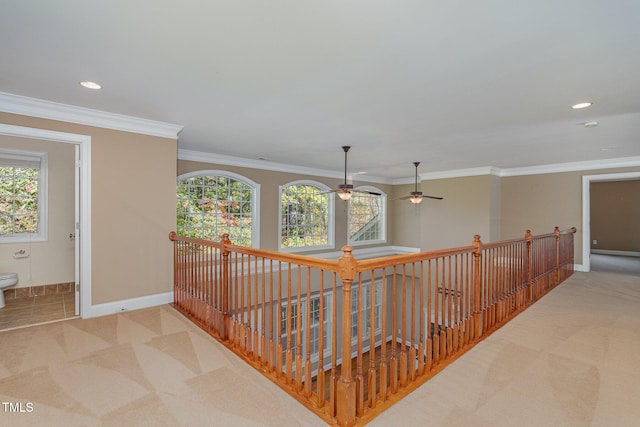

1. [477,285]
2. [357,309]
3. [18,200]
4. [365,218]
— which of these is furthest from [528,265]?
[18,200]

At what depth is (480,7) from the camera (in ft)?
5.49

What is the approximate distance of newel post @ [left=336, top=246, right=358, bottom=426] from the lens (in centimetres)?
174

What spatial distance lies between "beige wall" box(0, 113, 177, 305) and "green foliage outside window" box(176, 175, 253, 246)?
166 centimetres

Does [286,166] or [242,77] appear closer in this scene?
[242,77]

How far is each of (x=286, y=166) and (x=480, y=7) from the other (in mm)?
5617

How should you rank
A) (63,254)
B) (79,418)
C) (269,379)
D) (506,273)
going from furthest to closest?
1. (63,254)
2. (506,273)
3. (269,379)
4. (79,418)

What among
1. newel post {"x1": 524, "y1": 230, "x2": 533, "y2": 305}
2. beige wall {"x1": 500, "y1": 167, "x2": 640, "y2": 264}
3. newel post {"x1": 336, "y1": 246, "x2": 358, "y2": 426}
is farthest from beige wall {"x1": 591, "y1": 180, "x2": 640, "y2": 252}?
newel post {"x1": 336, "y1": 246, "x2": 358, "y2": 426}

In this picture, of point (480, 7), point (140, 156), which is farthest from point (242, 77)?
point (140, 156)

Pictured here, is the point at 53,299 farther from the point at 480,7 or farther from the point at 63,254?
the point at 480,7

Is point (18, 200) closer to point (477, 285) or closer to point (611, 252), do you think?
point (477, 285)

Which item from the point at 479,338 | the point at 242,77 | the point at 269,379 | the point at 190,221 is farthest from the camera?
the point at 190,221

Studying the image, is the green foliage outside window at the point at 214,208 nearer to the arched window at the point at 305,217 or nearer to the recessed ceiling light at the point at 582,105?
the arched window at the point at 305,217

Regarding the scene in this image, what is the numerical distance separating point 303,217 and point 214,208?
7.73 feet

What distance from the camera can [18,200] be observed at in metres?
4.57
